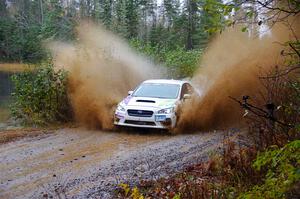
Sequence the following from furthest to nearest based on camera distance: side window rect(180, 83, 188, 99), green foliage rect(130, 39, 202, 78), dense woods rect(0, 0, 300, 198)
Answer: green foliage rect(130, 39, 202, 78) → side window rect(180, 83, 188, 99) → dense woods rect(0, 0, 300, 198)

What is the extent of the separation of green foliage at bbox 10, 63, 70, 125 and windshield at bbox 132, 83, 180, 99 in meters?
3.45

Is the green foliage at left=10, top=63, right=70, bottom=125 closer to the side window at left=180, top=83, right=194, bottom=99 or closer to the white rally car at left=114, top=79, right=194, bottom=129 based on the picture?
the white rally car at left=114, top=79, right=194, bottom=129

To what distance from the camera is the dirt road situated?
7977 millimetres

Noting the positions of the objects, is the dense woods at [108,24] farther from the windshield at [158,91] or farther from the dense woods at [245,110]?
the windshield at [158,91]

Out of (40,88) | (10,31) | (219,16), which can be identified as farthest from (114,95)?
(10,31)

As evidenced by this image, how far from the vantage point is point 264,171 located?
565 cm

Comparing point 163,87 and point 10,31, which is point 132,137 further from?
point 10,31

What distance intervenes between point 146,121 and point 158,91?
5.91 ft

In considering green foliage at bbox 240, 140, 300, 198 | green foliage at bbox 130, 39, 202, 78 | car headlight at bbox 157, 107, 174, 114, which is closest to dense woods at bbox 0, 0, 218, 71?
green foliage at bbox 130, 39, 202, 78

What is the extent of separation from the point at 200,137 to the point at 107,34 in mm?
12482

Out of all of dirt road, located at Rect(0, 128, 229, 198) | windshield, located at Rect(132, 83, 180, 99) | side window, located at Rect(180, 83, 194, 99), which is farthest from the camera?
side window, located at Rect(180, 83, 194, 99)

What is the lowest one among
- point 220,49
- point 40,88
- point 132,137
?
point 132,137

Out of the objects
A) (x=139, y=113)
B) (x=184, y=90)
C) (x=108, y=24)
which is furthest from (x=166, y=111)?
(x=108, y=24)

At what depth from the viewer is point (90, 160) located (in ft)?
33.1
